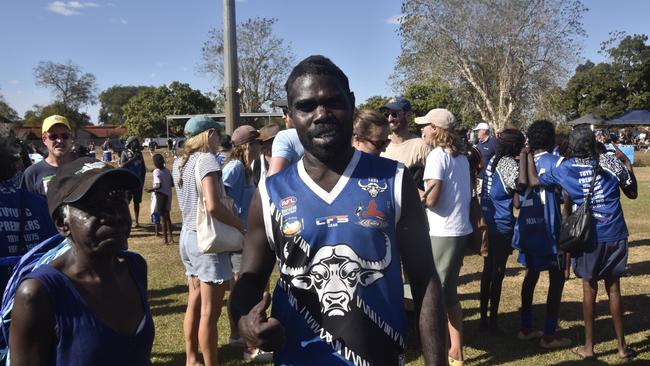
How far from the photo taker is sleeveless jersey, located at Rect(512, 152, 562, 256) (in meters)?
4.96

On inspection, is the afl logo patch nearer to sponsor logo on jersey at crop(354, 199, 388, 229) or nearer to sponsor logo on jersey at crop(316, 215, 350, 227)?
sponsor logo on jersey at crop(316, 215, 350, 227)

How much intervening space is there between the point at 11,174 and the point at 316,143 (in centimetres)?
213

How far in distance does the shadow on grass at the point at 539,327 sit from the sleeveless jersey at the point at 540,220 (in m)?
0.92

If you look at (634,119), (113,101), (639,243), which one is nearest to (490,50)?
(634,119)

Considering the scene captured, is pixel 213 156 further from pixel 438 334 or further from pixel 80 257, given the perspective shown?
pixel 438 334

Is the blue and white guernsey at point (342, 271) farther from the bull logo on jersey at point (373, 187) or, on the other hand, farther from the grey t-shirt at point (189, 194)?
the grey t-shirt at point (189, 194)

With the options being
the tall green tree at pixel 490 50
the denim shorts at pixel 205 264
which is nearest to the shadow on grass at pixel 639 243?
the denim shorts at pixel 205 264

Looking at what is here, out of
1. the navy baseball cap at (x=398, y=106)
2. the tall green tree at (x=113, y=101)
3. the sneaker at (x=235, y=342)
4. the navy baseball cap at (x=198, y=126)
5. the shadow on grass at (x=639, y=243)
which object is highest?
the tall green tree at (x=113, y=101)

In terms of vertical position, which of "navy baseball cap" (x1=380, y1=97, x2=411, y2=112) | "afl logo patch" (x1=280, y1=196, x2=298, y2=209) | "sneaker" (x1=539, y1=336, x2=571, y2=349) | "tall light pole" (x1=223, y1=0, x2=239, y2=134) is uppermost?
"tall light pole" (x1=223, y1=0, x2=239, y2=134)

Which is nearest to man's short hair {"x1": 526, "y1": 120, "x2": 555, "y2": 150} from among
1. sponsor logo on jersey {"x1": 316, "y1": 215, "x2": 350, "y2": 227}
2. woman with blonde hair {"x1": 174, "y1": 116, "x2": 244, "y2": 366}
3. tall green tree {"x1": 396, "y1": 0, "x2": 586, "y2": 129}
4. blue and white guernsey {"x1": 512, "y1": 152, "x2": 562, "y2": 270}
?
blue and white guernsey {"x1": 512, "y1": 152, "x2": 562, "y2": 270}

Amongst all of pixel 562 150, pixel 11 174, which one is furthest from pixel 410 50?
pixel 11 174

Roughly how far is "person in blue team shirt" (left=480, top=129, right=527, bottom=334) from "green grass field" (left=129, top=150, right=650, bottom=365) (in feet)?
1.20

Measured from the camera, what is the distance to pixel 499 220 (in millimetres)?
5301

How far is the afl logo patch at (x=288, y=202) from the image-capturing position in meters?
1.80
